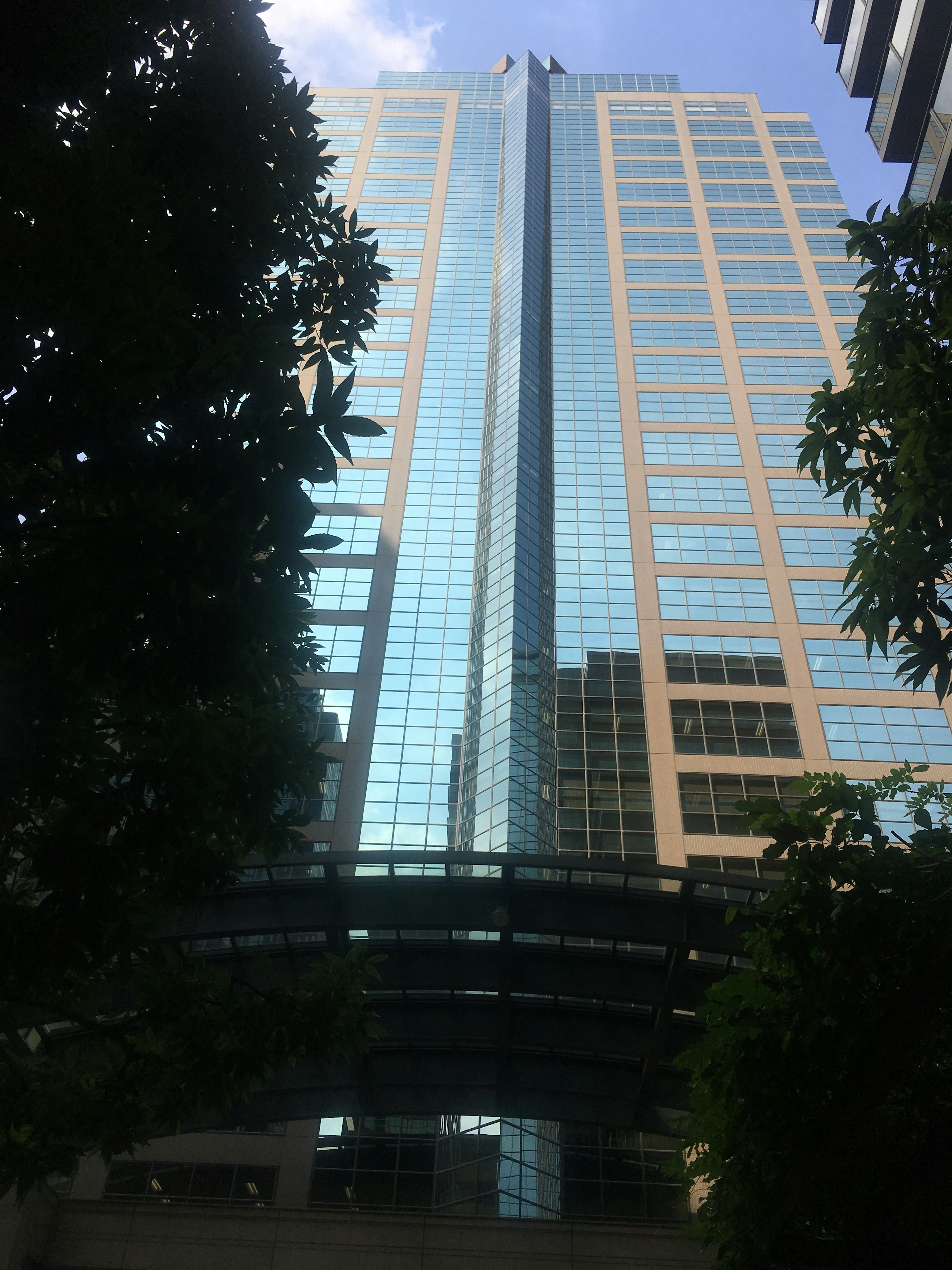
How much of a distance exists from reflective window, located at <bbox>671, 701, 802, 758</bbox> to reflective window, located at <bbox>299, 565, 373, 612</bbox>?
14690 mm

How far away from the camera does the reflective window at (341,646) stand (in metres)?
40.0

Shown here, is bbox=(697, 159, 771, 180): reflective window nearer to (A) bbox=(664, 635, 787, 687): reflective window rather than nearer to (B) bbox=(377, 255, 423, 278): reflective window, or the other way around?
(B) bbox=(377, 255, 423, 278): reflective window

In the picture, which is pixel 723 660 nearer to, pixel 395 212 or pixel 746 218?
pixel 746 218

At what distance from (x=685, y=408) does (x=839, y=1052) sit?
159ft

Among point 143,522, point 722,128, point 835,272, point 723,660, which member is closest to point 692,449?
point 723,660

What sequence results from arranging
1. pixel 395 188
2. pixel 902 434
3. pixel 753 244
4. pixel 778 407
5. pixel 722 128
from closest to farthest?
pixel 902 434 → pixel 778 407 → pixel 753 244 → pixel 395 188 → pixel 722 128

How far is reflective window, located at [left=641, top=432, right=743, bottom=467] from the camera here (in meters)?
49.4

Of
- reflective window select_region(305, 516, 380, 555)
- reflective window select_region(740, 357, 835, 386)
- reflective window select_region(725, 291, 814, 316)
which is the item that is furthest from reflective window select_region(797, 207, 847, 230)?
reflective window select_region(305, 516, 380, 555)

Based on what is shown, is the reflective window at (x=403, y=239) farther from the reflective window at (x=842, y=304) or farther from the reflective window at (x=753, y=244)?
the reflective window at (x=842, y=304)

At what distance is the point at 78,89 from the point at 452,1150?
24.6 m

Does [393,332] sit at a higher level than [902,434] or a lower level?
higher

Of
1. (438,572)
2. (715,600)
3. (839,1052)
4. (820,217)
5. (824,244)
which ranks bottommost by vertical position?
(839,1052)

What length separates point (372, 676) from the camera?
3975cm

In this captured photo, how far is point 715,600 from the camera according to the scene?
43219mm
